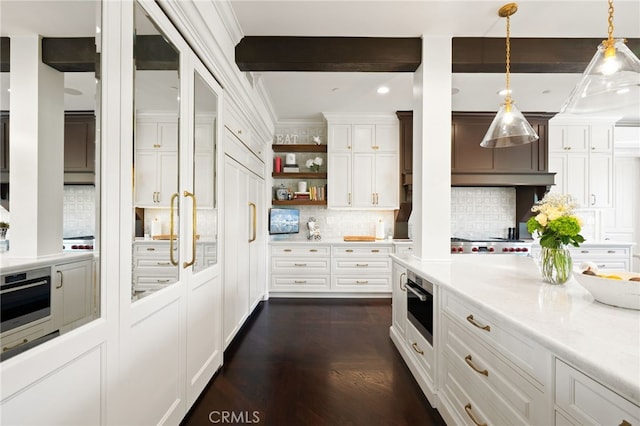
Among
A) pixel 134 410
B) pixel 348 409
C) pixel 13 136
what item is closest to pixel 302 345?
pixel 348 409

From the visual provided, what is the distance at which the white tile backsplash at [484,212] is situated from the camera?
15.3 ft

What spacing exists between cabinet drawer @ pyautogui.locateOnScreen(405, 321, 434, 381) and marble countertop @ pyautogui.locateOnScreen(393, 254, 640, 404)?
52cm

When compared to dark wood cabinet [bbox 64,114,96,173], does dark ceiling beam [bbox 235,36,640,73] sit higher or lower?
higher

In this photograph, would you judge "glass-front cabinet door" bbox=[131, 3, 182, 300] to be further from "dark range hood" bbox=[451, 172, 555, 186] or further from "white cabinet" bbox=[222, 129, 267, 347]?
"dark range hood" bbox=[451, 172, 555, 186]

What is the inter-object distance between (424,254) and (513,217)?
3.19 meters

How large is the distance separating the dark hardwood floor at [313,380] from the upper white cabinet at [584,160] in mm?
3712

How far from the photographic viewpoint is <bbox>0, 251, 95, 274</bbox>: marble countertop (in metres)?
0.77

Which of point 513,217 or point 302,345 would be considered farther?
point 513,217

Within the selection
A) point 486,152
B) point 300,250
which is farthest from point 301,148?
point 486,152

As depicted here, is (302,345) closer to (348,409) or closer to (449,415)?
(348,409)

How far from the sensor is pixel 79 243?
1.02 meters

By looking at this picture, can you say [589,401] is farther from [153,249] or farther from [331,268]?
[331,268]

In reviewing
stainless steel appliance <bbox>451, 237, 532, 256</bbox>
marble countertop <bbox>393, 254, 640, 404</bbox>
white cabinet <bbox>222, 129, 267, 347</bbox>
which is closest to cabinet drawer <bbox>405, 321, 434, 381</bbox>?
marble countertop <bbox>393, 254, 640, 404</bbox>

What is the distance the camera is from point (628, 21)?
2.25 meters
